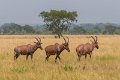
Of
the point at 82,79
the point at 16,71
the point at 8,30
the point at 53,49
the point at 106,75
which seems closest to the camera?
the point at 82,79

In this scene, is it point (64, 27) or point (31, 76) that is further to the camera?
point (64, 27)

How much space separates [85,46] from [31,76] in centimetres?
813

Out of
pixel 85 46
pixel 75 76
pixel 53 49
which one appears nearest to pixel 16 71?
pixel 75 76

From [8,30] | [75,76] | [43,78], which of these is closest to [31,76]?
[43,78]

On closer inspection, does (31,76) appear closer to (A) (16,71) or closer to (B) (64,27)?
(A) (16,71)

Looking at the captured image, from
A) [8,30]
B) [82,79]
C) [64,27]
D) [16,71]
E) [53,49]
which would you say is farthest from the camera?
[8,30]

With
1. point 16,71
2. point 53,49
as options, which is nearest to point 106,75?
point 16,71

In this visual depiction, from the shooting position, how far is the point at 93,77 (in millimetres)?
11125

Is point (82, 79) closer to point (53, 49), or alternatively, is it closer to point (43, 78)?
point (43, 78)

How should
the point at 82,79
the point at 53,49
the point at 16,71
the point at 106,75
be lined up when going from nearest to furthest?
the point at 82,79
the point at 106,75
the point at 16,71
the point at 53,49

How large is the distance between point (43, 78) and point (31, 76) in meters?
0.58

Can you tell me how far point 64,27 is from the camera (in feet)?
225

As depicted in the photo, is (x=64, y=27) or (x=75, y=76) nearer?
(x=75, y=76)

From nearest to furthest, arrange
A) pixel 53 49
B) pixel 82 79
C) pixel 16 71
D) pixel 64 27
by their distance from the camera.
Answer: pixel 82 79
pixel 16 71
pixel 53 49
pixel 64 27
